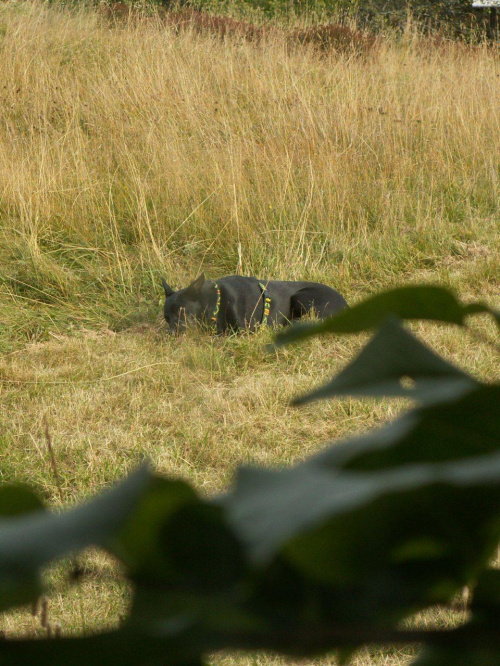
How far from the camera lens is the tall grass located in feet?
17.4

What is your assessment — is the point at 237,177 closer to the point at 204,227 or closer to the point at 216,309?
the point at 204,227

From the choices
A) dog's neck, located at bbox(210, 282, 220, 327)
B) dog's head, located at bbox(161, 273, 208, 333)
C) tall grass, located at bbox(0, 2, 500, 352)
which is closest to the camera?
dog's head, located at bbox(161, 273, 208, 333)

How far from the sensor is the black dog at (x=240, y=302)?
15.8ft

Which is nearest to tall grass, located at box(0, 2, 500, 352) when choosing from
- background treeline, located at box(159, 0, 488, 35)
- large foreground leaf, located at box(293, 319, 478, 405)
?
large foreground leaf, located at box(293, 319, 478, 405)

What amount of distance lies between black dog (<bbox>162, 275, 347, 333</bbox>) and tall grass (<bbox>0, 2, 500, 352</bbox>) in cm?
37

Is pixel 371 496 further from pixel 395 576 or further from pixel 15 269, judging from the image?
pixel 15 269

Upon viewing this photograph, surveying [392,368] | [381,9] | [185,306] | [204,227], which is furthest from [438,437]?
[381,9]

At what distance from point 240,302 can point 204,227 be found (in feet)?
3.11

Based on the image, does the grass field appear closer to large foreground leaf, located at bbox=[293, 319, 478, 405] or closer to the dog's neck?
the dog's neck

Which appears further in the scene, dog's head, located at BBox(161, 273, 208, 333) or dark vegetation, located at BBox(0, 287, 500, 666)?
dog's head, located at BBox(161, 273, 208, 333)

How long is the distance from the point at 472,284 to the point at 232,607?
5086mm

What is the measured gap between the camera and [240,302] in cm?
488

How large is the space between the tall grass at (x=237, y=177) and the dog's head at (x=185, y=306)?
37 cm

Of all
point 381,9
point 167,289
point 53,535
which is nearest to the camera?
point 53,535
